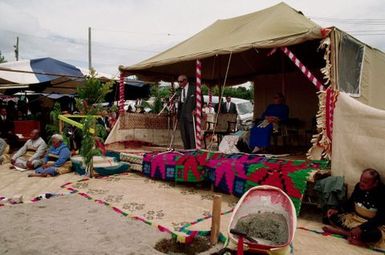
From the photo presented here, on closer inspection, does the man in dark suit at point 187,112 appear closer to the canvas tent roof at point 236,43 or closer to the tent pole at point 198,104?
the tent pole at point 198,104

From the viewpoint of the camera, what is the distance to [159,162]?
5.80 meters

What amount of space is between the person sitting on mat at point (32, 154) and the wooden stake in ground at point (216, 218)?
14.9ft

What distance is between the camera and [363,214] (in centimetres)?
341

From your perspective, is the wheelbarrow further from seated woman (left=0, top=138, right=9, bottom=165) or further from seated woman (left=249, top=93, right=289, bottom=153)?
seated woman (left=0, top=138, right=9, bottom=165)

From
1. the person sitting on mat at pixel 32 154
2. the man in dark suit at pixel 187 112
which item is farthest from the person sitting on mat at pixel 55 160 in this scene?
the man in dark suit at pixel 187 112

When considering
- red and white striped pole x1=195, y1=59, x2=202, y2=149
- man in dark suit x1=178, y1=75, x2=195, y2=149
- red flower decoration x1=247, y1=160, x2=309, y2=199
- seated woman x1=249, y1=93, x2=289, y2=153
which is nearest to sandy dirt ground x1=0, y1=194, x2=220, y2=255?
red flower decoration x1=247, y1=160, x2=309, y2=199

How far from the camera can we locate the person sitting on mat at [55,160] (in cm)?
614

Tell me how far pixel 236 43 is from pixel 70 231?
3.92 m

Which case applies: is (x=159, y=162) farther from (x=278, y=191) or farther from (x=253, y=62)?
(x=253, y=62)

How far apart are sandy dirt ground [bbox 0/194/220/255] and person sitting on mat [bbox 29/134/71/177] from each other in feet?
6.08

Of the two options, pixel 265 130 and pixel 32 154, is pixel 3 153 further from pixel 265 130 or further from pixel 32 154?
pixel 265 130

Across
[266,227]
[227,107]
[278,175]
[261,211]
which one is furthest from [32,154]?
[227,107]

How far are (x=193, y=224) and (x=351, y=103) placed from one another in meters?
2.22

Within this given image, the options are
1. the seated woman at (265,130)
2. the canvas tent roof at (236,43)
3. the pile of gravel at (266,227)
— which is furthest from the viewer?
the seated woman at (265,130)
